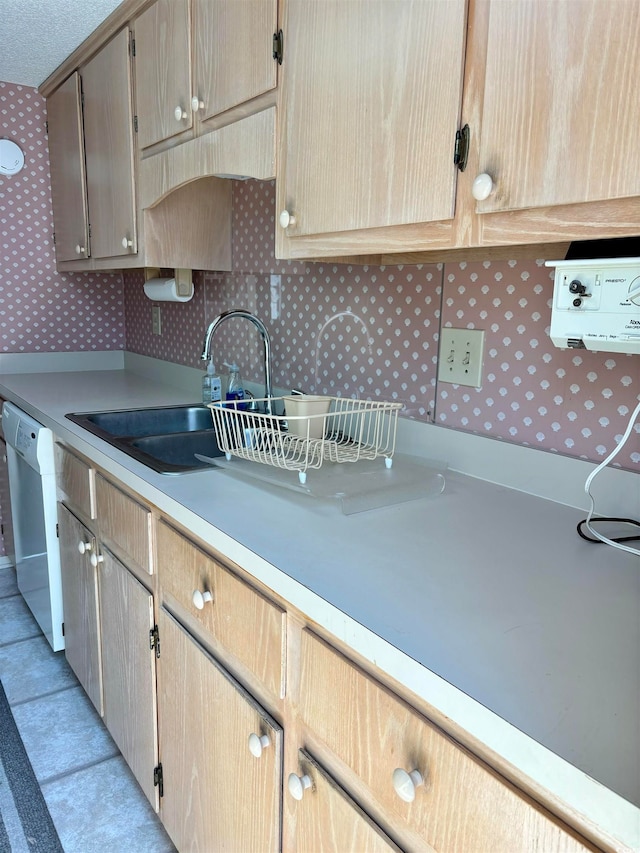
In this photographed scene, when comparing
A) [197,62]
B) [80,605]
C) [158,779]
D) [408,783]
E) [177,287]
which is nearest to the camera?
[408,783]

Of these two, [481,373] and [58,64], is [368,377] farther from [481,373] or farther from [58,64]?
[58,64]

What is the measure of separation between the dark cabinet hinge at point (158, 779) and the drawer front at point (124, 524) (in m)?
0.44

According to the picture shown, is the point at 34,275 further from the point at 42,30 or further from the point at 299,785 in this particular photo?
the point at 299,785

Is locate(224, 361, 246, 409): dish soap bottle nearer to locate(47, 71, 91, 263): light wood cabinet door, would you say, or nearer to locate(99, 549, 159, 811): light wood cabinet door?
locate(99, 549, 159, 811): light wood cabinet door

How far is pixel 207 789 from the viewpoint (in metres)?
1.11

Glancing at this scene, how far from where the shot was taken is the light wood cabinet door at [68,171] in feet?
7.79

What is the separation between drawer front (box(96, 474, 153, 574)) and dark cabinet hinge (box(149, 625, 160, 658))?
0.40 ft

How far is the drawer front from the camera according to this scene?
1266mm

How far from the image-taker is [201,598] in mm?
1032

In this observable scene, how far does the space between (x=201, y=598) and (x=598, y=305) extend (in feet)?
2.59

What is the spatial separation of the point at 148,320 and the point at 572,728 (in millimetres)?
2631

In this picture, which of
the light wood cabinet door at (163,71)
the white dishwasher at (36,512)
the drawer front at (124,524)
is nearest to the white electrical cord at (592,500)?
the drawer front at (124,524)

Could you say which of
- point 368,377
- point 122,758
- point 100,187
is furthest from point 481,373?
point 100,187

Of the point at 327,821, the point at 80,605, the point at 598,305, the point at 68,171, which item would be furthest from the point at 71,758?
the point at 68,171
